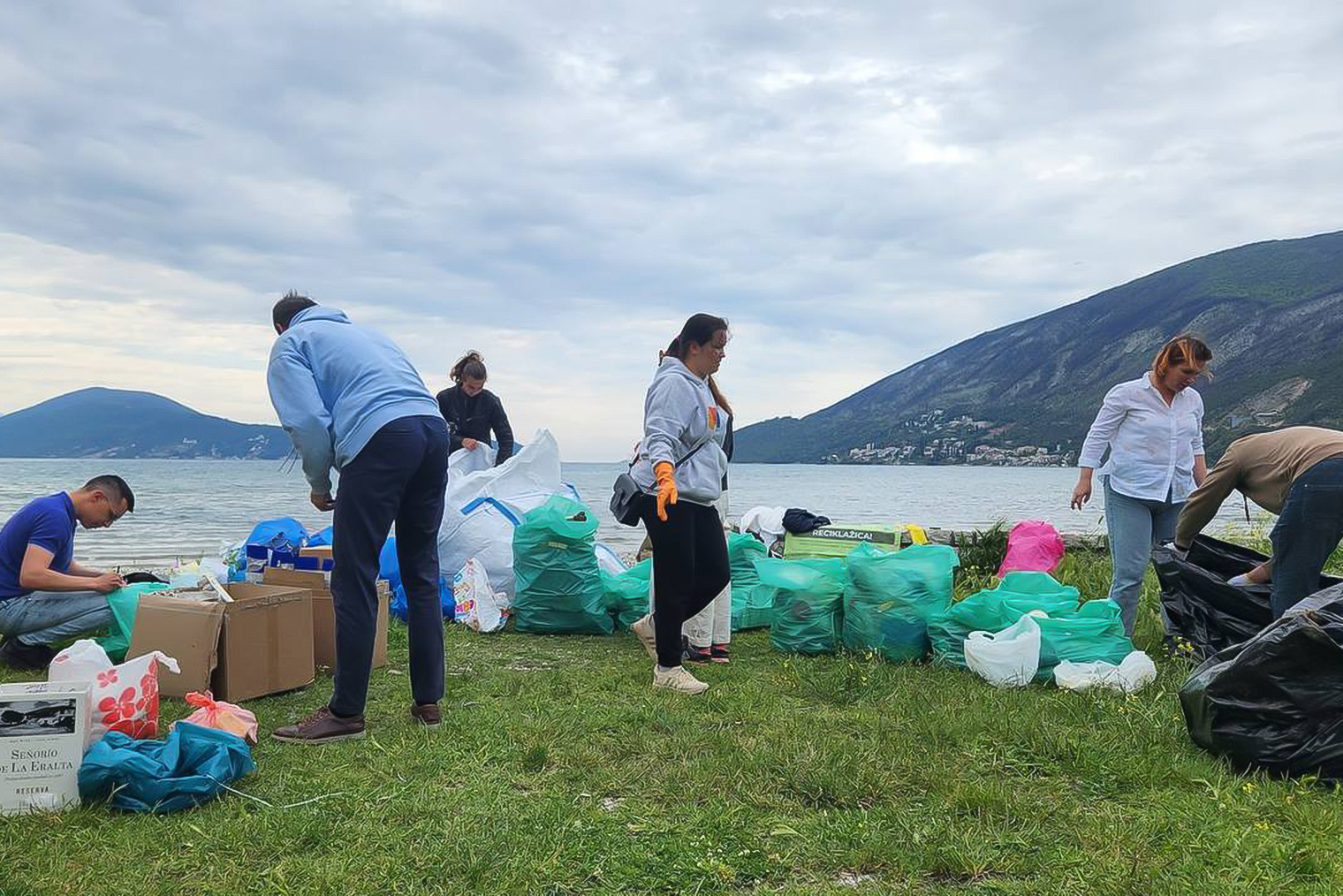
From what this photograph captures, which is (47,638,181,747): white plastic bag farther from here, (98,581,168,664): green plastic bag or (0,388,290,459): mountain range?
(0,388,290,459): mountain range

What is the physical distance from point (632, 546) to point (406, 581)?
9.27m

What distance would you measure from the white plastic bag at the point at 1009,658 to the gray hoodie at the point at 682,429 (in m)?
1.51

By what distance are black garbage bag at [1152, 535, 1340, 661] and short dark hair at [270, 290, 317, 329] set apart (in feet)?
14.3

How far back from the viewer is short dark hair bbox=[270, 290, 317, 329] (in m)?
3.77

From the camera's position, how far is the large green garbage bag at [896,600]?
493 cm

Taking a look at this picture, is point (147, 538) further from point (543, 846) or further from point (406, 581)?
point (543, 846)

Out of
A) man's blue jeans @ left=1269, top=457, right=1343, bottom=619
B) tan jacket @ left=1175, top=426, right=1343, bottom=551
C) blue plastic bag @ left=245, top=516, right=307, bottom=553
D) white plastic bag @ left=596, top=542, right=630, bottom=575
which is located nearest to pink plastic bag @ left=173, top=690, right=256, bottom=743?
blue plastic bag @ left=245, top=516, right=307, bottom=553

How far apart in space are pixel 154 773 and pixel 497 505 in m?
4.34

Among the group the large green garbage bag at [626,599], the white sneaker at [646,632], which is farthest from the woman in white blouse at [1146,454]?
the large green garbage bag at [626,599]

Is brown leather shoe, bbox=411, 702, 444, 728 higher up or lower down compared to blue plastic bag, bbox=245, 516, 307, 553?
lower down

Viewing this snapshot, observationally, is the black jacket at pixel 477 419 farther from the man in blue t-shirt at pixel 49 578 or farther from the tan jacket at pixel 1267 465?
the tan jacket at pixel 1267 465

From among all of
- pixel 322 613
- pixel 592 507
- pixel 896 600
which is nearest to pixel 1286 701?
pixel 896 600

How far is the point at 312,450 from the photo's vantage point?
11.0ft

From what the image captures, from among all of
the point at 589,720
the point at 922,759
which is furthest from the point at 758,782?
the point at 589,720
